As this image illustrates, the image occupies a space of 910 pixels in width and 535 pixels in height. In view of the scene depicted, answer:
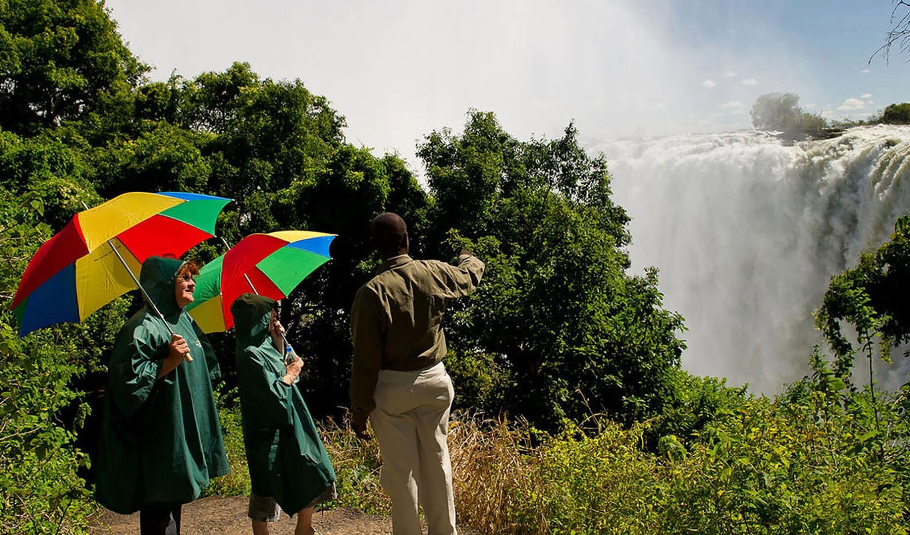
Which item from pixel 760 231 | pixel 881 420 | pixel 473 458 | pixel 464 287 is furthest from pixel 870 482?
pixel 760 231

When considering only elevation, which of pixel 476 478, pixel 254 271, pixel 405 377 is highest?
pixel 254 271

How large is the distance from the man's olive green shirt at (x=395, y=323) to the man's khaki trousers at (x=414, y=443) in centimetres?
7

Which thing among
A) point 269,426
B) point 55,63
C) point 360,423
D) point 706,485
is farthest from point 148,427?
point 55,63

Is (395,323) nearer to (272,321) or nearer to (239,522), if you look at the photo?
(272,321)

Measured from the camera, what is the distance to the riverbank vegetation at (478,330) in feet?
11.6

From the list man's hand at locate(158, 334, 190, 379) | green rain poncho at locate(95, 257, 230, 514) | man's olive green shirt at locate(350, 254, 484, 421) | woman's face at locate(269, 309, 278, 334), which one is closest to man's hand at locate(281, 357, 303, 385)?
woman's face at locate(269, 309, 278, 334)

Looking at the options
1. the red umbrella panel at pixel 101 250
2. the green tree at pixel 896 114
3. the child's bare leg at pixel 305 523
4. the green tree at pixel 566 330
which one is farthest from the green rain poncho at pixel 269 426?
the green tree at pixel 896 114

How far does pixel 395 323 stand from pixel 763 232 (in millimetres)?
29860

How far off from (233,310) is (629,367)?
337 inches

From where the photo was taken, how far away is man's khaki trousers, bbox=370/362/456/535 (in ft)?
10.3

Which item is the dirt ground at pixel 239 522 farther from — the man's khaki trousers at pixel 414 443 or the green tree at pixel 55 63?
the green tree at pixel 55 63

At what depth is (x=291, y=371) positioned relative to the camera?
381 centimetres

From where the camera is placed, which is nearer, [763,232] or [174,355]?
[174,355]

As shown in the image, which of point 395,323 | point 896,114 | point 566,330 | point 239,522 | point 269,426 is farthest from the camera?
point 896,114
